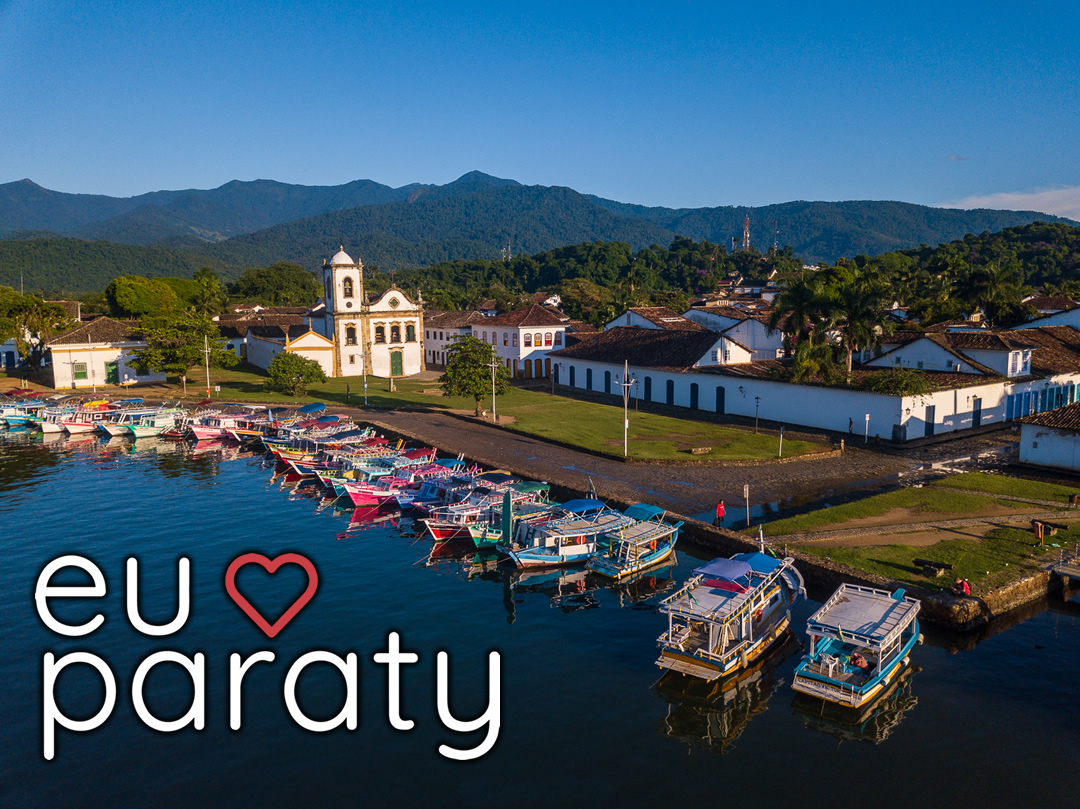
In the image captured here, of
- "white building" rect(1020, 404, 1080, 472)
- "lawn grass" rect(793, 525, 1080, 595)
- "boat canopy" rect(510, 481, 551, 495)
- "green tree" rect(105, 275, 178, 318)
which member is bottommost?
"lawn grass" rect(793, 525, 1080, 595)

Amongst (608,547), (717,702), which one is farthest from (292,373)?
(717,702)

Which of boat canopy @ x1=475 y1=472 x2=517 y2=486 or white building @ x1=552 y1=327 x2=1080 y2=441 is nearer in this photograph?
boat canopy @ x1=475 y1=472 x2=517 y2=486

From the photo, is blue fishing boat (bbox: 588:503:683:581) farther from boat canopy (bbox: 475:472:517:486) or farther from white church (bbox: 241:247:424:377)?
white church (bbox: 241:247:424:377)

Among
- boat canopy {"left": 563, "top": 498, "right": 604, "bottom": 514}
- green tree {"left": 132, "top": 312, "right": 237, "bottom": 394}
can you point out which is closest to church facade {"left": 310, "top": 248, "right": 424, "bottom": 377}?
green tree {"left": 132, "top": 312, "right": 237, "bottom": 394}

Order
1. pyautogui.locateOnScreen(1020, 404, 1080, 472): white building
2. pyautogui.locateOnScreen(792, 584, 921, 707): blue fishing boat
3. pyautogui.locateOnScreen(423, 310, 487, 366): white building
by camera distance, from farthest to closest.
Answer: pyautogui.locateOnScreen(423, 310, 487, 366): white building
pyautogui.locateOnScreen(1020, 404, 1080, 472): white building
pyautogui.locateOnScreen(792, 584, 921, 707): blue fishing boat

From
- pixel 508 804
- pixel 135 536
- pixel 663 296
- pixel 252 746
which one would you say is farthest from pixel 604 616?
pixel 663 296

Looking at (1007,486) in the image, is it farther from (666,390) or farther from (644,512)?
(666,390)

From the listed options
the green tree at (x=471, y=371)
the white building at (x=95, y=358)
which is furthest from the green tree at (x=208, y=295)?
the green tree at (x=471, y=371)

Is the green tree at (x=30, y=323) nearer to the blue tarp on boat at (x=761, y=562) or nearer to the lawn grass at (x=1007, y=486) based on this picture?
the blue tarp on boat at (x=761, y=562)
